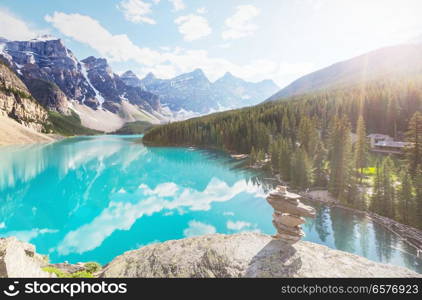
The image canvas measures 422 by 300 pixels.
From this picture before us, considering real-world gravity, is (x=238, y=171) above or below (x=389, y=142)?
below

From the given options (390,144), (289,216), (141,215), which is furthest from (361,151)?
(390,144)

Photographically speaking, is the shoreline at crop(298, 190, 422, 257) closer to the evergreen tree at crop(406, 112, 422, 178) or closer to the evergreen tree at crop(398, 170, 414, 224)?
the evergreen tree at crop(398, 170, 414, 224)

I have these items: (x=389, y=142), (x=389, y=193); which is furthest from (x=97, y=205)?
(x=389, y=142)

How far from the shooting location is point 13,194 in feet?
141

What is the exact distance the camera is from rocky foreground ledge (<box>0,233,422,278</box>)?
11.9 metres

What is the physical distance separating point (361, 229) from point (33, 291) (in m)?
31.5

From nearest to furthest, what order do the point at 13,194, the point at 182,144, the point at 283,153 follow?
the point at 13,194, the point at 283,153, the point at 182,144

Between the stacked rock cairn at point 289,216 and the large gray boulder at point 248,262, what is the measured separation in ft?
1.99

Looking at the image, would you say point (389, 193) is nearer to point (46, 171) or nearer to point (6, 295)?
point (6, 295)

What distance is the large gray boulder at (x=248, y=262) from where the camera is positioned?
12070 mm

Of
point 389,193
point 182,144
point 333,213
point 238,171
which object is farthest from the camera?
point 182,144

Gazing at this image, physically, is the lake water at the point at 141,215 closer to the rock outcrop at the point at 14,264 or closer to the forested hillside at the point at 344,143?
the forested hillside at the point at 344,143

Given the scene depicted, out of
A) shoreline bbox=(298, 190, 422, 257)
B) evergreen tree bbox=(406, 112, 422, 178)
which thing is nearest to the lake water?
shoreline bbox=(298, 190, 422, 257)

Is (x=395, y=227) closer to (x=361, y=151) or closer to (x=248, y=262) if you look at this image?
(x=361, y=151)
